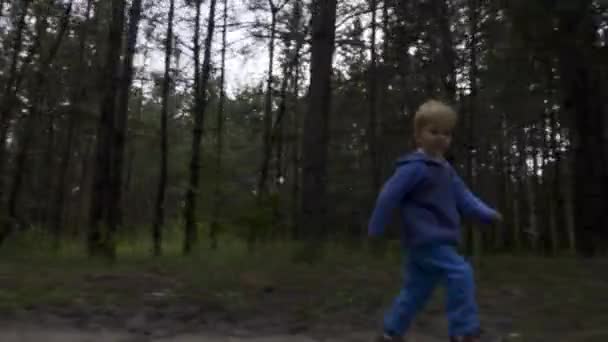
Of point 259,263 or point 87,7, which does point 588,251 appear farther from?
point 87,7

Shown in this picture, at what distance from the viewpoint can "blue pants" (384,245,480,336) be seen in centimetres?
398

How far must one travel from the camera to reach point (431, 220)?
13.5 ft

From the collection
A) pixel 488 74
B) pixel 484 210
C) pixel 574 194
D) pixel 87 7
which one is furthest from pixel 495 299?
pixel 87 7

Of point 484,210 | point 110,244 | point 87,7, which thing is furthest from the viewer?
point 87,7

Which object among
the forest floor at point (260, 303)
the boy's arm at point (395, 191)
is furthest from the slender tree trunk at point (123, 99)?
the boy's arm at point (395, 191)

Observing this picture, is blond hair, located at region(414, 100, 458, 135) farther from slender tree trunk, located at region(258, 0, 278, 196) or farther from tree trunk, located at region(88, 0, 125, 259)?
slender tree trunk, located at region(258, 0, 278, 196)

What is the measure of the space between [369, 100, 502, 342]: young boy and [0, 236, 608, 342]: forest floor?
106cm

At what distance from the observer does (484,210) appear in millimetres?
4250

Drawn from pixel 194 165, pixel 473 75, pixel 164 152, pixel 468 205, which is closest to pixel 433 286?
pixel 468 205

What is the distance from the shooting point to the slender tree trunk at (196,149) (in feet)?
46.2

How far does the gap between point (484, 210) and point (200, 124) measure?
13013mm

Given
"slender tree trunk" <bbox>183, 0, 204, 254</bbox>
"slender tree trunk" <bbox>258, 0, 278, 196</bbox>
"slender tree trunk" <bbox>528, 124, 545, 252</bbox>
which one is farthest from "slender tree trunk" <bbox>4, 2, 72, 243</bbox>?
"slender tree trunk" <bbox>528, 124, 545, 252</bbox>

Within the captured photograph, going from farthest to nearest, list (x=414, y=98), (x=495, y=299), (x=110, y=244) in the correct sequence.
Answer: (x=414, y=98) < (x=110, y=244) < (x=495, y=299)

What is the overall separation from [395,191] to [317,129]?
5577 mm
